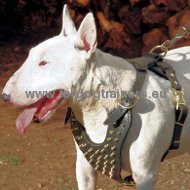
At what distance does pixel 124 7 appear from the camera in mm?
7289

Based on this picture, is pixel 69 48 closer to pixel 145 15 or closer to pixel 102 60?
pixel 102 60

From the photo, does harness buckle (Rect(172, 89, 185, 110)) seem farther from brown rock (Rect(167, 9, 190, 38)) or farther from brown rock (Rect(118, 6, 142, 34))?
brown rock (Rect(118, 6, 142, 34))

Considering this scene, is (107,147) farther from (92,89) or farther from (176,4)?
(176,4)

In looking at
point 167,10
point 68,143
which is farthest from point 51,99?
point 167,10

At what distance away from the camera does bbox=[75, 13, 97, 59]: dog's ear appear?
8.47 ft

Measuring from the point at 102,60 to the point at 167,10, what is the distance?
4.38 m

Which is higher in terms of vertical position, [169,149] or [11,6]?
[169,149]

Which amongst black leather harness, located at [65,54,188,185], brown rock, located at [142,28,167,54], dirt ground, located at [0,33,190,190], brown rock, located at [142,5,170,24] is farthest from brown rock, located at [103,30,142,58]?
black leather harness, located at [65,54,188,185]

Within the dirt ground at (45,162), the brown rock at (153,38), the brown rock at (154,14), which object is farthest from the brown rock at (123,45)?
the dirt ground at (45,162)

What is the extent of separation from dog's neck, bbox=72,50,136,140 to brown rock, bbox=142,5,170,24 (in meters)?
4.27

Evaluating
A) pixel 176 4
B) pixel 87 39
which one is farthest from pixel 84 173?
pixel 176 4

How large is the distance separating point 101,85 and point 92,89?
5 centimetres

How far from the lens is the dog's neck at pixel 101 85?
105 inches

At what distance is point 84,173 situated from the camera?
3.05 meters
